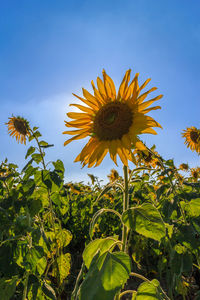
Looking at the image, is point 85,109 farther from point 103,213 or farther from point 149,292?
point 149,292

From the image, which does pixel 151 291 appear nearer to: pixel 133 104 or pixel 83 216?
pixel 133 104

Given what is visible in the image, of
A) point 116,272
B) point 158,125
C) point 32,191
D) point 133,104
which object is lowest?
point 116,272

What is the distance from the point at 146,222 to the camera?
3.84ft

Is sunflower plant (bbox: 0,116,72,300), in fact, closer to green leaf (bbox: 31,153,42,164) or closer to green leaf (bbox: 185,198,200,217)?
green leaf (bbox: 31,153,42,164)

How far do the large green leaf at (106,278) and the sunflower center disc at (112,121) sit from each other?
78 cm

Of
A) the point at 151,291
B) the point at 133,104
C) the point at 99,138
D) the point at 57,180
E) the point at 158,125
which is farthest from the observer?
the point at 57,180

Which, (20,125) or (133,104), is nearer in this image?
(133,104)

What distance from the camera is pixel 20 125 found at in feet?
13.6

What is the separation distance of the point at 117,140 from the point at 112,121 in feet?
0.43

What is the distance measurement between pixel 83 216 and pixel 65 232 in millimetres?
1712

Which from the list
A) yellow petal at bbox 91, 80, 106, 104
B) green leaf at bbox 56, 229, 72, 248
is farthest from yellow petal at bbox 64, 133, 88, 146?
green leaf at bbox 56, 229, 72, 248

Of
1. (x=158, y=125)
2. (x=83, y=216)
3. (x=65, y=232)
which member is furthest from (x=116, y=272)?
(x=83, y=216)

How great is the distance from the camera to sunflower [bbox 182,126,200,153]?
5.30m

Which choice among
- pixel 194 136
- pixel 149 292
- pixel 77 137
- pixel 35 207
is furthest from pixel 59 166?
pixel 194 136
